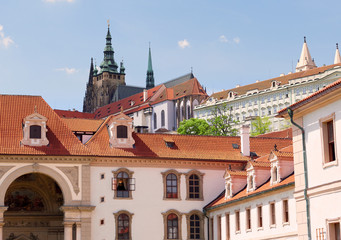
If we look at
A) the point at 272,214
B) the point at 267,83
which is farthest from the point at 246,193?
the point at 267,83

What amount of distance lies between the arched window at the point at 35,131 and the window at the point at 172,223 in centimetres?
1067

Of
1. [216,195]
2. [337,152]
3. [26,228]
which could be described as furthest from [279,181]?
[26,228]

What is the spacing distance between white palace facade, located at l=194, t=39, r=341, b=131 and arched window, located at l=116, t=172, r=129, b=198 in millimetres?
82917

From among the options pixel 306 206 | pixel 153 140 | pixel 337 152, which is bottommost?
pixel 306 206

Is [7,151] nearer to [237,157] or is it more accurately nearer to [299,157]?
[237,157]

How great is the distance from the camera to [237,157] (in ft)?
184

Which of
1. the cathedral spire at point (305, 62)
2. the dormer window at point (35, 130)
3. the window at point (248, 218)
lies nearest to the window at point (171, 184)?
the window at point (248, 218)

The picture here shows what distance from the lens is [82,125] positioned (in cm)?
6031

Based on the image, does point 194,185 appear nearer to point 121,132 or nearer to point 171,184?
point 171,184

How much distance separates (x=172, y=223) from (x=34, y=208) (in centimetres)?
1108

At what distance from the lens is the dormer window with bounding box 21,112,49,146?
5184 cm

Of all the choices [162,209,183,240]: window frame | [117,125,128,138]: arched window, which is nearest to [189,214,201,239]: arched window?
[162,209,183,240]: window frame

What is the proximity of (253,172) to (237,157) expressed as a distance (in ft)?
30.1

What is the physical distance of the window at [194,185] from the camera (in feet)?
180
